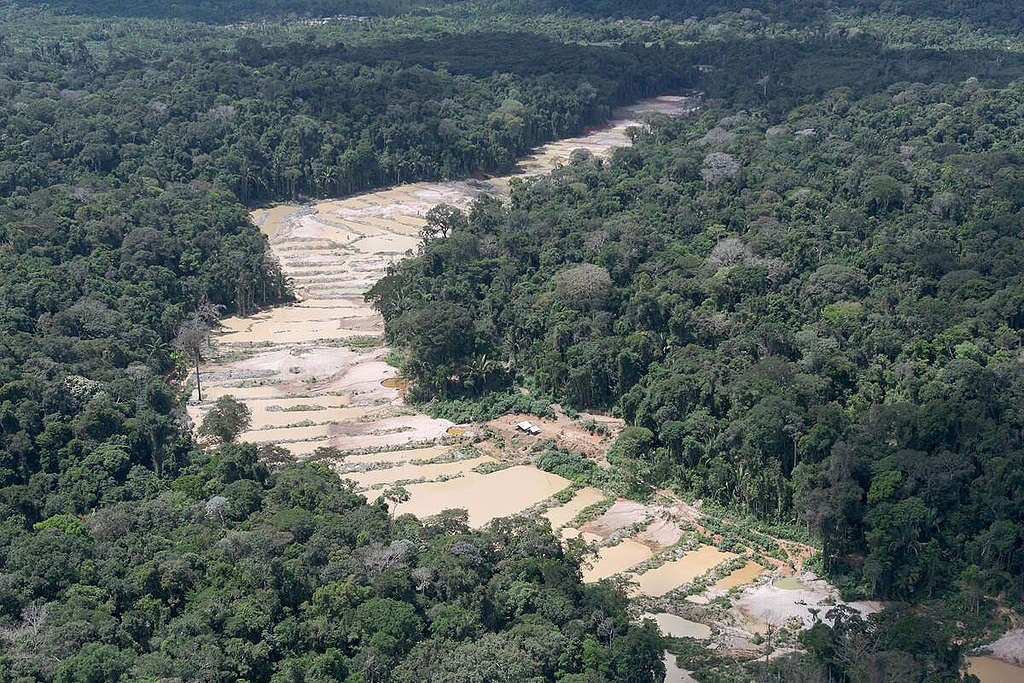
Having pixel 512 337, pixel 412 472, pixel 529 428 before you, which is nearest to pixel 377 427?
pixel 412 472

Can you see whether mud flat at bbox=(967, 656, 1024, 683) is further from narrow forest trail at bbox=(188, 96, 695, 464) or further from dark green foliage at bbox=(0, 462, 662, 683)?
narrow forest trail at bbox=(188, 96, 695, 464)

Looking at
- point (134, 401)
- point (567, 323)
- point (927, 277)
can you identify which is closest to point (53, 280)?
point (134, 401)

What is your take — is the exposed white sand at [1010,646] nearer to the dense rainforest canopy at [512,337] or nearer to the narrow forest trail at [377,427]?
the dense rainforest canopy at [512,337]

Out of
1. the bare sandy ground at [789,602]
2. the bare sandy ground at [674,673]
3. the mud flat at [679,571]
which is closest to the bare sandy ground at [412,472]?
the mud flat at [679,571]

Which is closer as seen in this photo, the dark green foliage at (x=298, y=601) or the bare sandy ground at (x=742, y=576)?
the dark green foliage at (x=298, y=601)

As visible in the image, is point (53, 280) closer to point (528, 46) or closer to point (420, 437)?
point (420, 437)

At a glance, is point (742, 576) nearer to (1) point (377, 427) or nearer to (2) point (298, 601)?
(2) point (298, 601)

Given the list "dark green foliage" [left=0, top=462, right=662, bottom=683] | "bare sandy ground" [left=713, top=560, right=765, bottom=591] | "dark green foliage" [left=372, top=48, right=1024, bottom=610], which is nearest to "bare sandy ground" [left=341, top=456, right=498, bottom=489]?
"dark green foliage" [left=372, top=48, right=1024, bottom=610]
